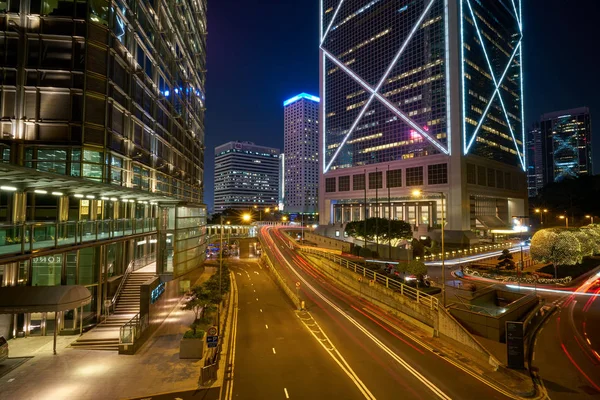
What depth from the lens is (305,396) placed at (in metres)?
13.4

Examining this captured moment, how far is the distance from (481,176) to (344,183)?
3777cm

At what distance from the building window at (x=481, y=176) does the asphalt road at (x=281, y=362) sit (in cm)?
7356

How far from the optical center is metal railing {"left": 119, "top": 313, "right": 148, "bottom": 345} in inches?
711

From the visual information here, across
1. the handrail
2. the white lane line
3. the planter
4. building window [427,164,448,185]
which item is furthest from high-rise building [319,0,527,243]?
the planter

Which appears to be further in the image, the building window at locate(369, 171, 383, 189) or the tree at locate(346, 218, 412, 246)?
the building window at locate(369, 171, 383, 189)

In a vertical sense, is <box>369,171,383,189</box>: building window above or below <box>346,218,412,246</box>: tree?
above

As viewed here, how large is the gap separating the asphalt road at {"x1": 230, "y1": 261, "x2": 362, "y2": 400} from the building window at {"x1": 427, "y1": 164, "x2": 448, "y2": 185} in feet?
213

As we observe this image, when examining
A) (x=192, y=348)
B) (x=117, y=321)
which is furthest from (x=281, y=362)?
(x=117, y=321)

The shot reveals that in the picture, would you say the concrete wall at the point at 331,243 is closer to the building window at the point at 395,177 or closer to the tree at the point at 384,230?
the tree at the point at 384,230

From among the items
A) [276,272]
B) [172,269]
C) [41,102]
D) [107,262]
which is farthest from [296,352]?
[276,272]

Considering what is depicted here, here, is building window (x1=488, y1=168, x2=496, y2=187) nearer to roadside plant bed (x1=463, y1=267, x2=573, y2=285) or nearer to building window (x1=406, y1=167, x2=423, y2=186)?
building window (x1=406, y1=167, x2=423, y2=186)

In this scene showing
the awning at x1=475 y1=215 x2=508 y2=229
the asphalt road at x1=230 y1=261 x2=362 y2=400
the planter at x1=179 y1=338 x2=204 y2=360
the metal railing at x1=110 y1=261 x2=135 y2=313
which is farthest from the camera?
the awning at x1=475 y1=215 x2=508 y2=229

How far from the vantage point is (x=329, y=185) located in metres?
111

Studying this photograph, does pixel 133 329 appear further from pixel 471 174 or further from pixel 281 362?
pixel 471 174
